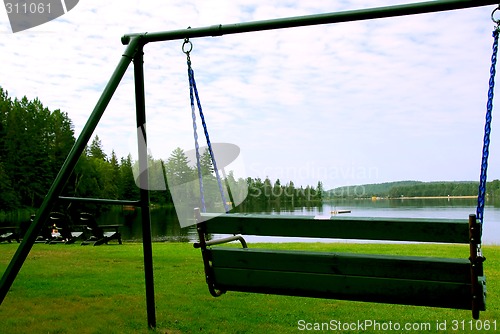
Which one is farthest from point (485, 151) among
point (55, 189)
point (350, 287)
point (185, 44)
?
Answer: point (55, 189)

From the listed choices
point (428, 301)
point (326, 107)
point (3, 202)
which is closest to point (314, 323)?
point (428, 301)

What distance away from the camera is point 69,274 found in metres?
7.80

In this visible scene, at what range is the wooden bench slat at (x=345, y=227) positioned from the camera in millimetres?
3125

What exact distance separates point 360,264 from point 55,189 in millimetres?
2381

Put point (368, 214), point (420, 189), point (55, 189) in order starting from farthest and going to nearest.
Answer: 1. point (368, 214)
2. point (420, 189)
3. point (55, 189)

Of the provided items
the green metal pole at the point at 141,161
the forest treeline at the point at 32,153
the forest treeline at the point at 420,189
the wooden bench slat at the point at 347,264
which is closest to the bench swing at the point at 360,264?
the wooden bench slat at the point at 347,264

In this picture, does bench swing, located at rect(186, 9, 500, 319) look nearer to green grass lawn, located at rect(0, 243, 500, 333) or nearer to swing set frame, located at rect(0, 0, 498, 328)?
swing set frame, located at rect(0, 0, 498, 328)

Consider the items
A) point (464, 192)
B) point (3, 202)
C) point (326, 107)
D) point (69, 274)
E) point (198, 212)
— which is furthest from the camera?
point (3, 202)

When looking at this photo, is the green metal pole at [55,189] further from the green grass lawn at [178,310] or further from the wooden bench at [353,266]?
the wooden bench at [353,266]

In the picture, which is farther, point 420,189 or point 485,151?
point 420,189

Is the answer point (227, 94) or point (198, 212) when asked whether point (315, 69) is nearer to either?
point (227, 94)

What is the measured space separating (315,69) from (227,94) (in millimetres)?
1027

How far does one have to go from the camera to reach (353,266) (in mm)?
3430

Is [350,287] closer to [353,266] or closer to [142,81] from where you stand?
[353,266]
